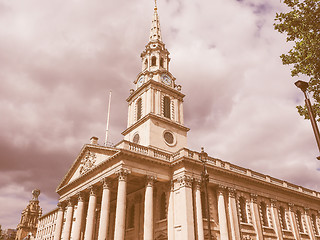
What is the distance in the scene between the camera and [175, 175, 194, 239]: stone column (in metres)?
24.9

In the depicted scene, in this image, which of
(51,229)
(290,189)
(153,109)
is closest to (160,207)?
(153,109)

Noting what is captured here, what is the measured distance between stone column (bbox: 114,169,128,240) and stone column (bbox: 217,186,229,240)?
33.6 feet

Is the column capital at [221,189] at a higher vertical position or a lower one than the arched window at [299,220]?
higher

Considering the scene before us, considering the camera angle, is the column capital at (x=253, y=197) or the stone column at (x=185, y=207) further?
the column capital at (x=253, y=197)

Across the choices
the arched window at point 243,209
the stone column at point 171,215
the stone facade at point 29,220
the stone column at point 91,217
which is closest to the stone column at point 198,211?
the stone column at point 171,215

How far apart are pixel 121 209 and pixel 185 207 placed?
592 cm

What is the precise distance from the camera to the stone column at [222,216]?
1090 inches

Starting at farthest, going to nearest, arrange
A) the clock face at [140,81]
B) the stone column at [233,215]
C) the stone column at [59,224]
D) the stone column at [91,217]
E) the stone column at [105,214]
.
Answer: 1. the clock face at [140,81]
2. the stone column at [59,224]
3. the stone column at [233,215]
4. the stone column at [91,217]
5. the stone column at [105,214]

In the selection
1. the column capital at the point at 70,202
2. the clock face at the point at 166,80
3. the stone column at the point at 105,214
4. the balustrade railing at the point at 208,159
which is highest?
the clock face at the point at 166,80

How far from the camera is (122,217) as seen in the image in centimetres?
2402

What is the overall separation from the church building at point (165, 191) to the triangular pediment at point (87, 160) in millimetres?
117

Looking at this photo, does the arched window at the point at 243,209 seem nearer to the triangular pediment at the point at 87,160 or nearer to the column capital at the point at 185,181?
the column capital at the point at 185,181

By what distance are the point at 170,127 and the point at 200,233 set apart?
16205mm

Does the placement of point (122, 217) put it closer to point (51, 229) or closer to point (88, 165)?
point (88, 165)
